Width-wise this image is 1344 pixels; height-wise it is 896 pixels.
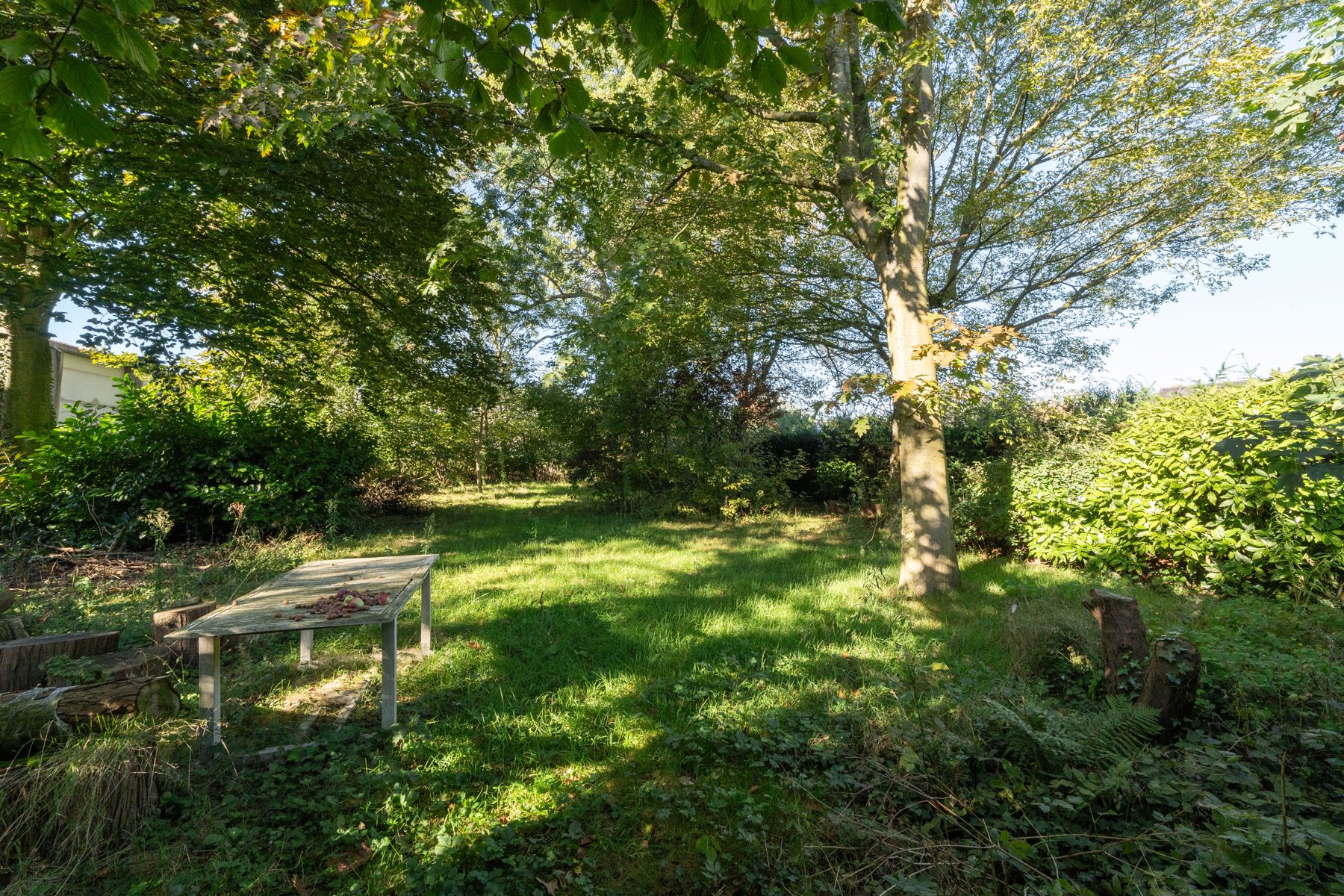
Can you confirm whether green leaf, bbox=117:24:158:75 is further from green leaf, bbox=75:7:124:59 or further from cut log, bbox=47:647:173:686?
cut log, bbox=47:647:173:686

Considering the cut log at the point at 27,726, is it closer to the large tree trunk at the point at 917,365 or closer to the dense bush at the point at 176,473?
the dense bush at the point at 176,473

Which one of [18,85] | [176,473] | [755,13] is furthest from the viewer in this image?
[176,473]

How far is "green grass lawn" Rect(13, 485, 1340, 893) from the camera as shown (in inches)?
94.7

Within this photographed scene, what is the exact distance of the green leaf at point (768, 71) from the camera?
2.62 metres

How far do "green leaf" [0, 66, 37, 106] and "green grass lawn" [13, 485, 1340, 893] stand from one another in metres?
2.75

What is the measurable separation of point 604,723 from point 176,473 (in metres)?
7.88

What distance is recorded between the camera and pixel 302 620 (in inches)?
121

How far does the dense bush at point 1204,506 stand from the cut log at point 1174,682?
2089mm

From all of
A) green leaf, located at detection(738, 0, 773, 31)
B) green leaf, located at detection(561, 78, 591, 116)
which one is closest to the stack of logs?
green leaf, located at detection(561, 78, 591, 116)

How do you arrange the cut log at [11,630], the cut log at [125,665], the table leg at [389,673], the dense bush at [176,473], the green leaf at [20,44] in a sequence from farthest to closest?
1. the dense bush at [176,473]
2. the cut log at [11,630]
3. the table leg at [389,673]
4. the cut log at [125,665]
5. the green leaf at [20,44]

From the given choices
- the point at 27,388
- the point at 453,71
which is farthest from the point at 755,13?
the point at 27,388

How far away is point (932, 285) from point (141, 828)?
1312cm

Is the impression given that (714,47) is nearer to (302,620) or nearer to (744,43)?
(744,43)

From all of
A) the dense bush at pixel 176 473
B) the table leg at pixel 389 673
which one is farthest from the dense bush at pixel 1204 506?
the dense bush at pixel 176 473
